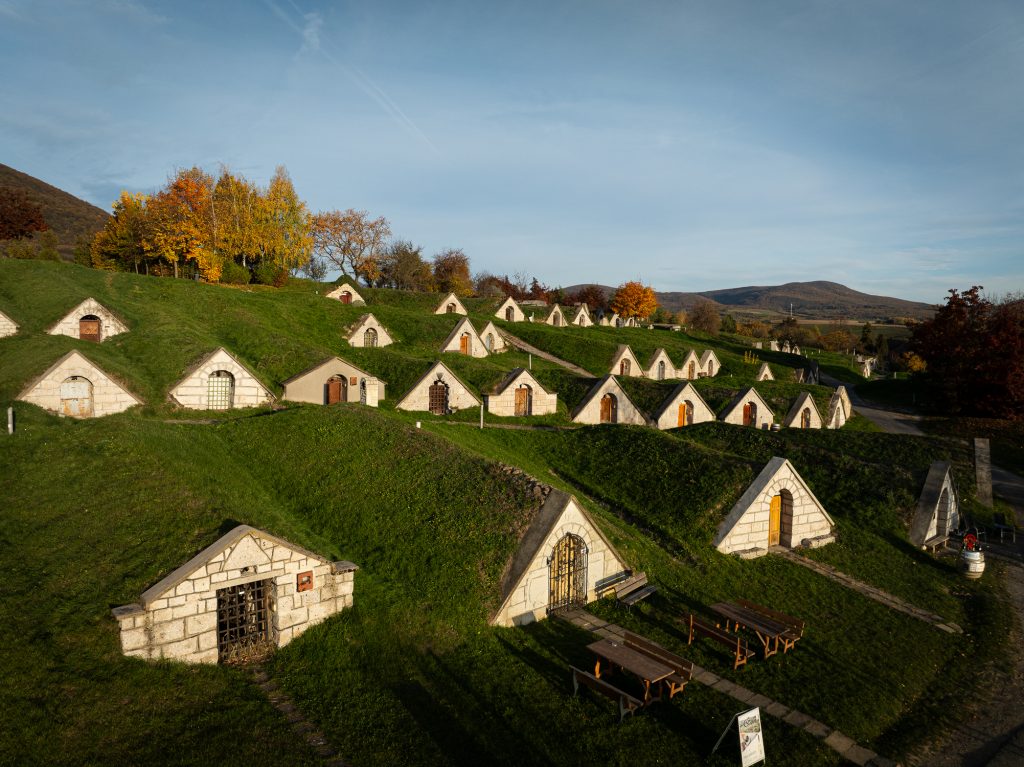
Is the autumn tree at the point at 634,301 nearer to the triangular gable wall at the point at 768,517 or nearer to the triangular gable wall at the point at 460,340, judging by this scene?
the triangular gable wall at the point at 460,340

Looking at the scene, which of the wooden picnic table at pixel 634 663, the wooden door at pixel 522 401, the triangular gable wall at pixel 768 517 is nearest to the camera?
the wooden picnic table at pixel 634 663

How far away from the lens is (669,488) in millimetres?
26391

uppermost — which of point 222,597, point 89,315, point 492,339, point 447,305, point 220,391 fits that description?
point 447,305

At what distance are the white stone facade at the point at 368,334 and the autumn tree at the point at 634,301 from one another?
63.0m

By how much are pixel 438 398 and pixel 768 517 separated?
24859 millimetres

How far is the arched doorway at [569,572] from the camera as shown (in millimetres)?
17984

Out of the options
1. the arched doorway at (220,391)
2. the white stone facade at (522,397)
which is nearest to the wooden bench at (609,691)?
the arched doorway at (220,391)

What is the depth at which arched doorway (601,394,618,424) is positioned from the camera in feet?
150

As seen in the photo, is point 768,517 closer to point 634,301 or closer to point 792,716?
point 792,716

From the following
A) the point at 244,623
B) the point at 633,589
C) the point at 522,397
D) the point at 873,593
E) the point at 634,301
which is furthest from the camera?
the point at 634,301

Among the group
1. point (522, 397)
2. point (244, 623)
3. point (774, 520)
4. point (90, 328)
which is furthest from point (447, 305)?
point (244, 623)

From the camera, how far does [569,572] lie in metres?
18.3

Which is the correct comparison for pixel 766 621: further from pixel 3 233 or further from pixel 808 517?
pixel 3 233

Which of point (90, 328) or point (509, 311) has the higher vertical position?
point (509, 311)
